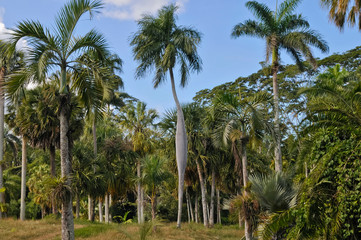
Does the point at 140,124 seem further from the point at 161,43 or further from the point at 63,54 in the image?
the point at 63,54

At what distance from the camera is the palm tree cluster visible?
10344mm

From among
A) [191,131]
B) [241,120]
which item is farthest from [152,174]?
[241,120]

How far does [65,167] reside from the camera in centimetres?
993

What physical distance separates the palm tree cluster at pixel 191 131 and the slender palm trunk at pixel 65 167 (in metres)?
0.03

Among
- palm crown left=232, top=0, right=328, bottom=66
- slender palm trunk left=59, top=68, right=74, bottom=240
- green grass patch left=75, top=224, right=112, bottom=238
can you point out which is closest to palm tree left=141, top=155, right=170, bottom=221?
green grass patch left=75, top=224, right=112, bottom=238

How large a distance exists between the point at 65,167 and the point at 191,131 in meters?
18.0

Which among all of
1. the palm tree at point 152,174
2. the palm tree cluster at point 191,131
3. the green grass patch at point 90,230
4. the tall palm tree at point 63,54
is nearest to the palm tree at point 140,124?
the palm tree cluster at point 191,131

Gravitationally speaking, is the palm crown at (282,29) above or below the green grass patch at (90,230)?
above

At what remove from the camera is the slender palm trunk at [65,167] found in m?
9.70

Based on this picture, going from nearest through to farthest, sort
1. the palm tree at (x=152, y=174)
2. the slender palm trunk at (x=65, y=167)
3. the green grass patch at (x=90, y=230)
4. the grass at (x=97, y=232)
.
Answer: the slender palm trunk at (x=65, y=167), the grass at (x=97, y=232), the green grass patch at (x=90, y=230), the palm tree at (x=152, y=174)

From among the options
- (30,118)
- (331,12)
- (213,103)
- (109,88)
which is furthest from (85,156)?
(331,12)

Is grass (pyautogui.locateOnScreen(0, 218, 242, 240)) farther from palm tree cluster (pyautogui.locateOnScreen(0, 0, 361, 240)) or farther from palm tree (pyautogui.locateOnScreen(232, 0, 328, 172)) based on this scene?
palm tree (pyautogui.locateOnScreen(232, 0, 328, 172))

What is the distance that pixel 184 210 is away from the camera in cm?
4047

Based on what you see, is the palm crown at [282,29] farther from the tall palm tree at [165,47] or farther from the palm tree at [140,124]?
the palm tree at [140,124]
